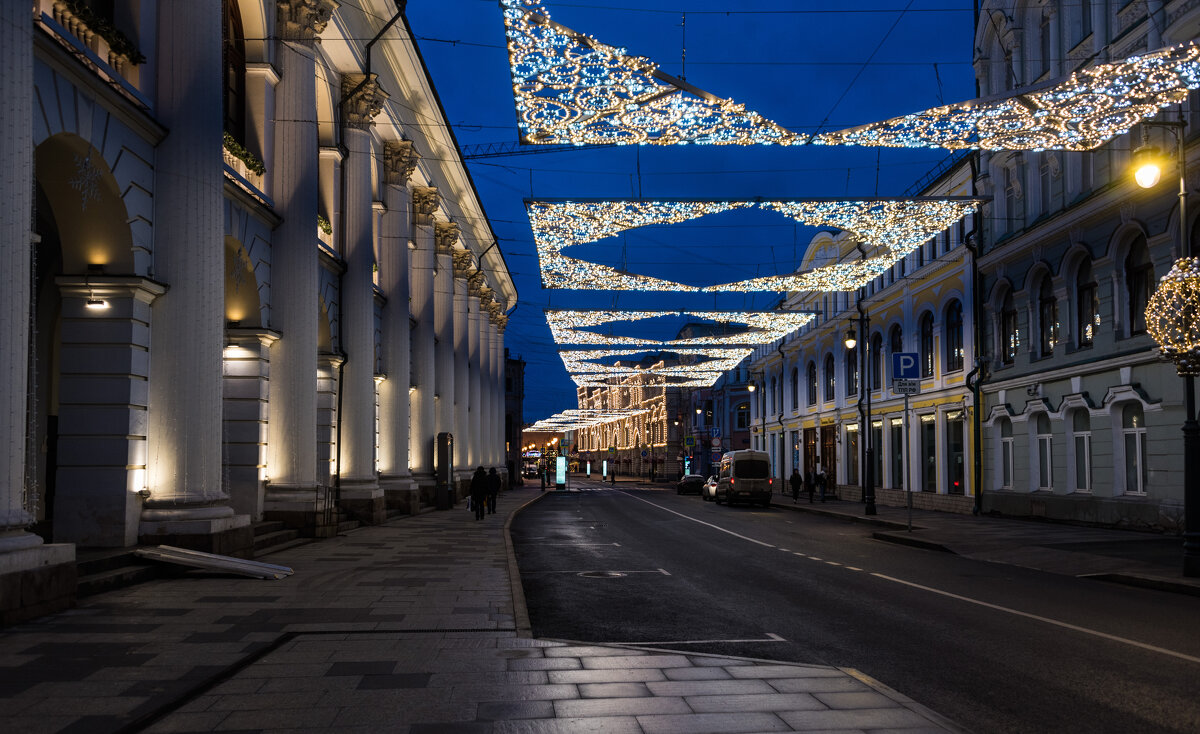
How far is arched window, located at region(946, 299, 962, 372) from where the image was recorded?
1455 inches

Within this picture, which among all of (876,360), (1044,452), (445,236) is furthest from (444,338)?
(1044,452)

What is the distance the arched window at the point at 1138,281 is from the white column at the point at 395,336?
806 inches

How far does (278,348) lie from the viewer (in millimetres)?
20562

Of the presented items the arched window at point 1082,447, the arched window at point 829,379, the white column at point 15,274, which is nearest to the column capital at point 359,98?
the white column at point 15,274

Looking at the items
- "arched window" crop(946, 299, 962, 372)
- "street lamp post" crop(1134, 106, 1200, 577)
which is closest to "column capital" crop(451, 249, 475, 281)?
"arched window" crop(946, 299, 962, 372)

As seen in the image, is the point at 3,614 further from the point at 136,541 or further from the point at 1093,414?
the point at 1093,414

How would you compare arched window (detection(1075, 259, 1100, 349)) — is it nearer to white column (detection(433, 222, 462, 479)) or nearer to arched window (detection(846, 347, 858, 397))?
arched window (detection(846, 347, 858, 397))

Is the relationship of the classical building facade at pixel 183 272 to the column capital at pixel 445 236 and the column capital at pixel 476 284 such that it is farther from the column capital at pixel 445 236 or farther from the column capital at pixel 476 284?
the column capital at pixel 476 284

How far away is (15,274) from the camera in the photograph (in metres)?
9.88

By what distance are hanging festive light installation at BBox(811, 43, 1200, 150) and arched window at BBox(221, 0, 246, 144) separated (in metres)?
11.2

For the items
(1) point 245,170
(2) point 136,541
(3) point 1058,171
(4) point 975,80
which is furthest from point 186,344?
(4) point 975,80

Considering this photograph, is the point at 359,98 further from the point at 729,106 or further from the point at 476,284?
the point at 476,284

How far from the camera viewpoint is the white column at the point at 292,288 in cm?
2050

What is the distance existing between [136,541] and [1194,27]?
23209mm
